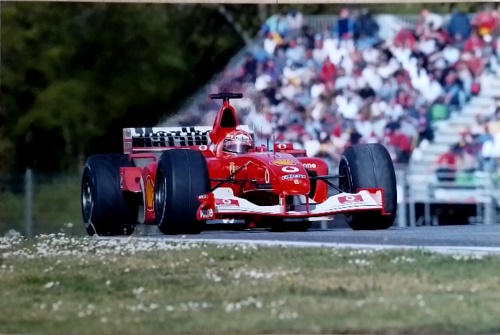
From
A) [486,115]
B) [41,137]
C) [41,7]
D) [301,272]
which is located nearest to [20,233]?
[41,137]

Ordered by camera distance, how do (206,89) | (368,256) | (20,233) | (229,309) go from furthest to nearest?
(206,89)
(20,233)
(368,256)
(229,309)

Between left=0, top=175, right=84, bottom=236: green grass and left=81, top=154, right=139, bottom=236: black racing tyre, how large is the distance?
0.11 metres

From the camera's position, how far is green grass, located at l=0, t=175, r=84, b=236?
10.9 metres

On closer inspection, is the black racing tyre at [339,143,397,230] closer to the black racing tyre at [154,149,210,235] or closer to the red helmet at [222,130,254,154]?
the red helmet at [222,130,254,154]

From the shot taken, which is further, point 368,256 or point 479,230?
point 479,230

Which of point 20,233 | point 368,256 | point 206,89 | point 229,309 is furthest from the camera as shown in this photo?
point 206,89

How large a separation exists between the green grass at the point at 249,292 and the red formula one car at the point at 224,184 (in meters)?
0.94

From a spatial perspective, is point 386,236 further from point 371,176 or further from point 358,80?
point 358,80

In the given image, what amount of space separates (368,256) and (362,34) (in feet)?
6.94

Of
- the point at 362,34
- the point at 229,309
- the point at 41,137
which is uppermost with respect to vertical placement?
the point at 362,34

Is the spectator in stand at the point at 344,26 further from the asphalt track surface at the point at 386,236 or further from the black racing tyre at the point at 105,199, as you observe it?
the black racing tyre at the point at 105,199

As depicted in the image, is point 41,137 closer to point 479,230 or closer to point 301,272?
point 301,272

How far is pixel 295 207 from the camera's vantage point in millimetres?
11430

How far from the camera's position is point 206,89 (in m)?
11.6
